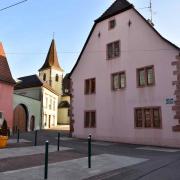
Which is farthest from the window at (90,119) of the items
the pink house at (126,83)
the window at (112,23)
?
the window at (112,23)

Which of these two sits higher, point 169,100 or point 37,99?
point 37,99

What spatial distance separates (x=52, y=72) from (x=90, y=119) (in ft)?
141

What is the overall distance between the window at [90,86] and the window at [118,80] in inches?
84.8

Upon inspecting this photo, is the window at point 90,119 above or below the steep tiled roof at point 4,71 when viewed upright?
below

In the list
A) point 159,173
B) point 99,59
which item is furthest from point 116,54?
point 159,173

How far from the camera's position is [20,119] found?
112ft

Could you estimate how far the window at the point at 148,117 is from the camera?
17.3 meters

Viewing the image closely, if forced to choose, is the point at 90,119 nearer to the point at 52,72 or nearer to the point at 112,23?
the point at 112,23

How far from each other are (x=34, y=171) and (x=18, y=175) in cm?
72

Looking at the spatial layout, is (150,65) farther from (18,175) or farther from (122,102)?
(18,175)

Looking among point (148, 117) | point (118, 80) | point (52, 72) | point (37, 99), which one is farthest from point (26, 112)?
point (52, 72)

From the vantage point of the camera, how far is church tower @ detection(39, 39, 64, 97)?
207 ft

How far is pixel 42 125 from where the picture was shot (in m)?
40.1

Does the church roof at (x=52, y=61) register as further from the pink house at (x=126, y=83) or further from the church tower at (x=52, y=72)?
the pink house at (x=126, y=83)
